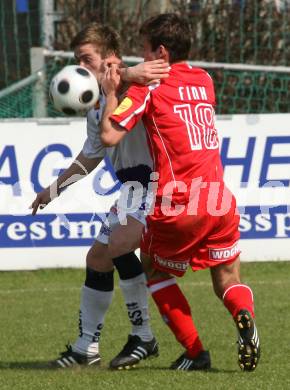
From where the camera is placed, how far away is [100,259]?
667 centimetres

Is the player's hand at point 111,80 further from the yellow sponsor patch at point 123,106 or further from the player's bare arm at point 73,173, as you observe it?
the player's bare arm at point 73,173

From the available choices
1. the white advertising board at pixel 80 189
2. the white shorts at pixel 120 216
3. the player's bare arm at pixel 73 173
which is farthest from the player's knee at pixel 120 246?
the white advertising board at pixel 80 189

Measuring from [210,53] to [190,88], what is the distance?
8190mm

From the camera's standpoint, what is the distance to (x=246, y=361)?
5.91 m

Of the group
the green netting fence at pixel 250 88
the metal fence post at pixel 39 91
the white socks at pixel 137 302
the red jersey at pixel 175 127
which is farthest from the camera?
the green netting fence at pixel 250 88

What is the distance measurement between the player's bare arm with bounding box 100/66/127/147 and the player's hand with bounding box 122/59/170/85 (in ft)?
0.23

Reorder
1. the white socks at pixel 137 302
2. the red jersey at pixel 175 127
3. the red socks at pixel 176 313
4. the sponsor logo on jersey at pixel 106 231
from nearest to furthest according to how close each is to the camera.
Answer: the red jersey at pixel 175 127
the red socks at pixel 176 313
the sponsor logo on jersey at pixel 106 231
the white socks at pixel 137 302

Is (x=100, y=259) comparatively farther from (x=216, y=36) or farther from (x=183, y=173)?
(x=216, y=36)

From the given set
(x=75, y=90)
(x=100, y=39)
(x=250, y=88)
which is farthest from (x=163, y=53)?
(x=250, y=88)

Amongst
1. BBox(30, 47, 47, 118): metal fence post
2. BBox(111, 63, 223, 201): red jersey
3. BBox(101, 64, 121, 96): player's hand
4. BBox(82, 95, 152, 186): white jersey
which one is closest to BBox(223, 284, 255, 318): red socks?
BBox(111, 63, 223, 201): red jersey

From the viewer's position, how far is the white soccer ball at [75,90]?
6.09 meters

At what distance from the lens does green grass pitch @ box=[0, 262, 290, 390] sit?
237 inches

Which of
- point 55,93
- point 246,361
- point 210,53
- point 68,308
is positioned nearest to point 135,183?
point 55,93

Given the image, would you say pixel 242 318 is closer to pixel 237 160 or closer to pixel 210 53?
pixel 237 160
